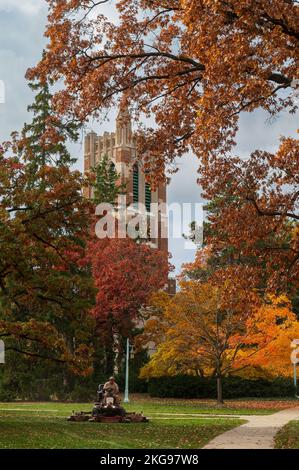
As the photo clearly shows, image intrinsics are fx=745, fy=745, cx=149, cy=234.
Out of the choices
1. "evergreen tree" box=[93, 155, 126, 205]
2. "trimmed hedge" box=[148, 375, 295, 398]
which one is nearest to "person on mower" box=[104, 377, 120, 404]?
"trimmed hedge" box=[148, 375, 295, 398]

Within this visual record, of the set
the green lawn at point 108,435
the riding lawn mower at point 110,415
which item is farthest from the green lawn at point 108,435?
the riding lawn mower at point 110,415

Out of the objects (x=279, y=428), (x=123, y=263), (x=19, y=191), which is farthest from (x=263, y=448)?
(x=123, y=263)

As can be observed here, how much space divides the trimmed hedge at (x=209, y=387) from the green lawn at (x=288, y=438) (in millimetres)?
21888

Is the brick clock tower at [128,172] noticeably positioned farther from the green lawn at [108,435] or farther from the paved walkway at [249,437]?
the green lawn at [108,435]

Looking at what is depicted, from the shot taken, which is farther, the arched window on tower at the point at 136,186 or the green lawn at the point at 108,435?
the arched window on tower at the point at 136,186

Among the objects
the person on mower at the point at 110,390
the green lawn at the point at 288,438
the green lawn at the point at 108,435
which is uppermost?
the person on mower at the point at 110,390

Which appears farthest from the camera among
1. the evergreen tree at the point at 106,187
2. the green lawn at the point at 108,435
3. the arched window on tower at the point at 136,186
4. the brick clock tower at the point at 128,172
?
the arched window on tower at the point at 136,186

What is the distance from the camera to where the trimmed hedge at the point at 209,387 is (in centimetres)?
4147

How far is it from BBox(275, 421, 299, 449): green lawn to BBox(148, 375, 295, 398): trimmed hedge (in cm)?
2189

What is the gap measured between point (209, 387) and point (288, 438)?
1021 inches

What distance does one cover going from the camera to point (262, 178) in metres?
17.1

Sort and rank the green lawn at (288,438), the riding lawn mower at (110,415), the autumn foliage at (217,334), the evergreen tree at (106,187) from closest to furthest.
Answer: the green lawn at (288,438), the riding lawn mower at (110,415), the autumn foliage at (217,334), the evergreen tree at (106,187)

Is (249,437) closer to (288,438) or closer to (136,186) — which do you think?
(288,438)
